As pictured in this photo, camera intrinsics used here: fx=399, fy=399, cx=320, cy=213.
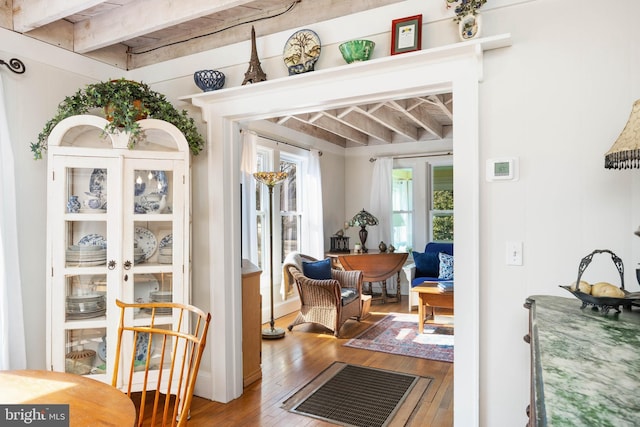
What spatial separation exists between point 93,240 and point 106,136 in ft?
2.13

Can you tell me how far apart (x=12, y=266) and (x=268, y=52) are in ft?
6.60

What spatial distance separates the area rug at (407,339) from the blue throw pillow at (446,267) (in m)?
0.66

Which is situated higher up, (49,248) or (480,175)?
(480,175)

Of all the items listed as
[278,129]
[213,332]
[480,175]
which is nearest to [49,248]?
[213,332]

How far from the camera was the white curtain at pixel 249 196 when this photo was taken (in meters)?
4.23

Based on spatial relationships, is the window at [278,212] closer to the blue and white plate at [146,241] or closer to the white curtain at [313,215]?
the white curtain at [313,215]

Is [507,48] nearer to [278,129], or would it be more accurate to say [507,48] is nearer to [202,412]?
[202,412]

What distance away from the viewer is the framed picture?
2014 mm

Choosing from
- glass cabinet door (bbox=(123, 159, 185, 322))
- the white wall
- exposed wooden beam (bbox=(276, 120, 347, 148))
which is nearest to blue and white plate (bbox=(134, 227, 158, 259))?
glass cabinet door (bbox=(123, 159, 185, 322))

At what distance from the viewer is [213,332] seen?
106 inches

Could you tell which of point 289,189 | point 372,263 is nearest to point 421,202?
point 372,263

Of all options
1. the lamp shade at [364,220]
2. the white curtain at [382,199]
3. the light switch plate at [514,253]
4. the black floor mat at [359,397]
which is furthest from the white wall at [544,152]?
the white curtain at [382,199]

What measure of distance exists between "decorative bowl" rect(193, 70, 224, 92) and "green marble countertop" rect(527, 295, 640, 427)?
2.22 meters

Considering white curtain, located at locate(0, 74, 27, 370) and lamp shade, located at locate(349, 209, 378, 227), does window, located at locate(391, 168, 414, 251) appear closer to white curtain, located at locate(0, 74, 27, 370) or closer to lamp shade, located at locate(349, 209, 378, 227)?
lamp shade, located at locate(349, 209, 378, 227)
